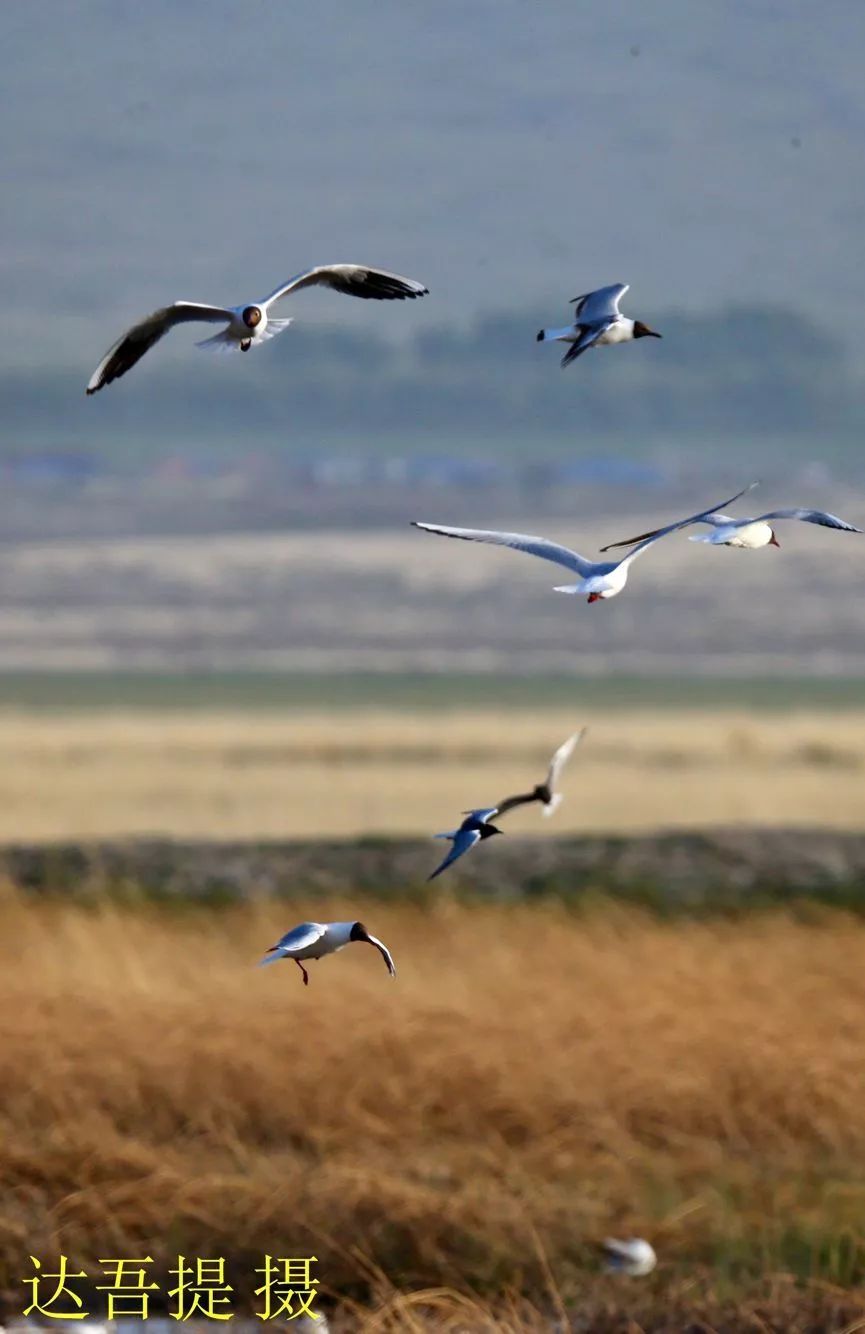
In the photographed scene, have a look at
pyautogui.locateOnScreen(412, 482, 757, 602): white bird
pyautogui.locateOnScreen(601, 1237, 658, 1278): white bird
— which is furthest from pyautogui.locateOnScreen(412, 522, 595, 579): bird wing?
pyautogui.locateOnScreen(601, 1237, 658, 1278): white bird

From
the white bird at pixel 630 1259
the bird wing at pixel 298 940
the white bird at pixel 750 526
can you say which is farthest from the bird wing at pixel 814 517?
the white bird at pixel 630 1259

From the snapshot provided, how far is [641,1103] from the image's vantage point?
10172 millimetres

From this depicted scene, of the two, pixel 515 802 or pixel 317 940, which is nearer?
pixel 317 940

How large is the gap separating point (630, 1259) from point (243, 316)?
21.6ft

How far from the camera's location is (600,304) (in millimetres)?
2498

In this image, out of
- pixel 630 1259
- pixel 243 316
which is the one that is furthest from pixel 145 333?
pixel 630 1259

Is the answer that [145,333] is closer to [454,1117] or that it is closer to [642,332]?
[642,332]

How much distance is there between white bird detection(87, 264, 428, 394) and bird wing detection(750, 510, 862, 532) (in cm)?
61

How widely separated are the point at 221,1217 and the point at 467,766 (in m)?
27.4

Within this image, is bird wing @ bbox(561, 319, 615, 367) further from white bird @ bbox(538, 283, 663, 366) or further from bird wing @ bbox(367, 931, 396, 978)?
bird wing @ bbox(367, 931, 396, 978)

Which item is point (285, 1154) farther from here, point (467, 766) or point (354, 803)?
point (467, 766)

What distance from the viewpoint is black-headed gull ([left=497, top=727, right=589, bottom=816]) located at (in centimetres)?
229

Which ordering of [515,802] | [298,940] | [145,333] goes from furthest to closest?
[145,333] < [515,802] < [298,940]

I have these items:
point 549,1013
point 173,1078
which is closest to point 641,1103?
point 549,1013
